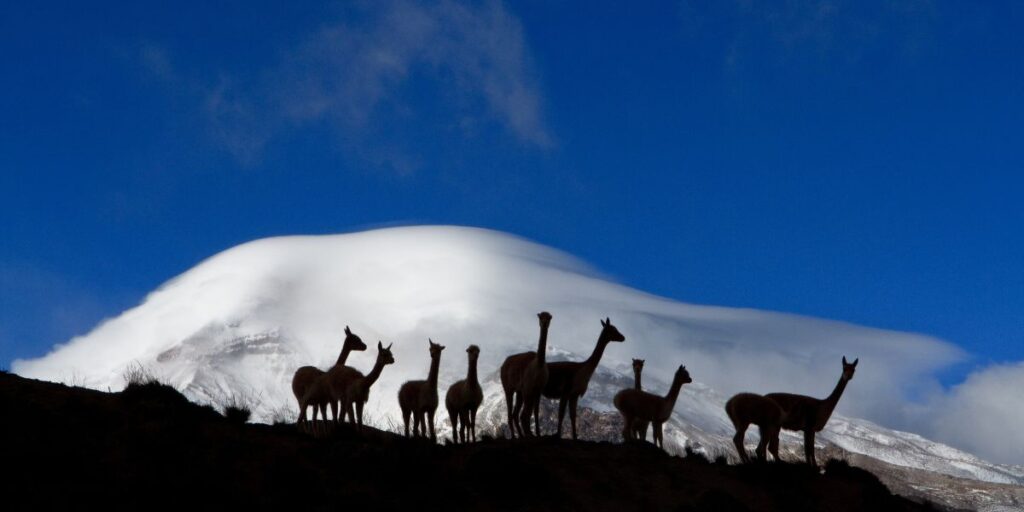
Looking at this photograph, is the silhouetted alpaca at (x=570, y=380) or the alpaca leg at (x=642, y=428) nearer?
the silhouetted alpaca at (x=570, y=380)

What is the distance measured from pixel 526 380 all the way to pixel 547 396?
4.53 ft

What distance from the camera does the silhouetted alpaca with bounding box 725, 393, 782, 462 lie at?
90.3ft

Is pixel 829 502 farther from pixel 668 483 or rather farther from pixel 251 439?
pixel 251 439

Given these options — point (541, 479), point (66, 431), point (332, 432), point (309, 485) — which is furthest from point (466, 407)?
point (66, 431)

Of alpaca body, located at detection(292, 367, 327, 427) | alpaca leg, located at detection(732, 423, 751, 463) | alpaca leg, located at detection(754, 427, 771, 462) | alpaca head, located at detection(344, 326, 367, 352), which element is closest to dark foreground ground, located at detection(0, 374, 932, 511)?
alpaca leg, located at detection(754, 427, 771, 462)

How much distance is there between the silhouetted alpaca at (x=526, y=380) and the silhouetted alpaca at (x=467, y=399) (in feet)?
2.66

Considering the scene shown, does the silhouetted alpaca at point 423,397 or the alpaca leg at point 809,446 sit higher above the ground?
the silhouetted alpaca at point 423,397

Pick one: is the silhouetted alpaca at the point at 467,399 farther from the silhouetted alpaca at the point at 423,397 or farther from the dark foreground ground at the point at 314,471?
the dark foreground ground at the point at 314,471

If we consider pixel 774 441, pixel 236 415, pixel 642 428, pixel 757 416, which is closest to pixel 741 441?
pixel 757 416

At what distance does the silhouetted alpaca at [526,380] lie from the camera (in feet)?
87.6

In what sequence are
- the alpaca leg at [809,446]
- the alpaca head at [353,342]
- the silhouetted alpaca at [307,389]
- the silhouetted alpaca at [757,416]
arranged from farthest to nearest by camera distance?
1. the alpaca head at [353,342]
2. the silhouetted alpaca at [307,389]
3. the alpaca leg at [809,446]
4. the silhouetted alpaca at [757,416]

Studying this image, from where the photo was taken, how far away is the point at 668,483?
2405 centimetres

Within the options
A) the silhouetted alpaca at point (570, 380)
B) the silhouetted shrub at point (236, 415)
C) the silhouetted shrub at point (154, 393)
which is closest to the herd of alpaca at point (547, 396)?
the silhouetted alpaca at point (570, 380)

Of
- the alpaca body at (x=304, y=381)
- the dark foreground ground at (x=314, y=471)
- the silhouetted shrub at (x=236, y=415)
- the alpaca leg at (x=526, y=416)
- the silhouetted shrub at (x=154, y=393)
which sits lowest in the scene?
the dark foreground ground at (x=314, y=471)
